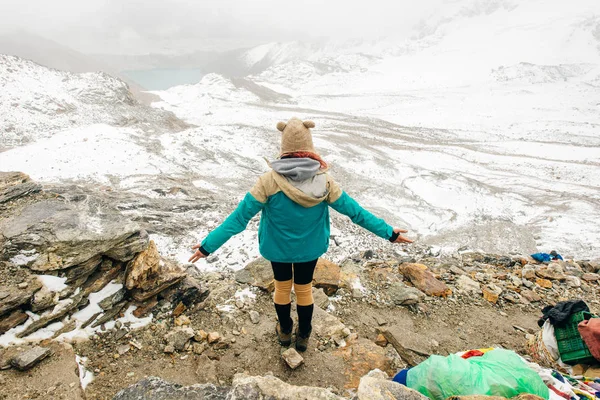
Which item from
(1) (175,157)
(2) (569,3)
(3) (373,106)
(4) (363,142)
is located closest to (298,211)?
(1) (175,157)

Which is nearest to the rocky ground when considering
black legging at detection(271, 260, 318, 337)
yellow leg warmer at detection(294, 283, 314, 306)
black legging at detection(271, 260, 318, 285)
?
black legging at detection(271, 260, 318, 337)

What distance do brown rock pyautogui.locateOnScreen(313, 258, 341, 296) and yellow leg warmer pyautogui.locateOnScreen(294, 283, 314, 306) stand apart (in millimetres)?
1722

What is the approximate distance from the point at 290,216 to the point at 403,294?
3090mm

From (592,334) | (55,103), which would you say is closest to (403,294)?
(592,334)

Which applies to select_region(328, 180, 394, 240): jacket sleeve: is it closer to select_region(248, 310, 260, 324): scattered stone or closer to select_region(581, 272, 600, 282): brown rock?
select_region(248, 310, 260, 324): scattered stone

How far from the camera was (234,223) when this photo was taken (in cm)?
281

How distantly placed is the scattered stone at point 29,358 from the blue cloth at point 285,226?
161 centimetres

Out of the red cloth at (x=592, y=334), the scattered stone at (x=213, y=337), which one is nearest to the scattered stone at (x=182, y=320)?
the scattered stone at (x=213, y=337)

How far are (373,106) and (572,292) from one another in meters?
42.6

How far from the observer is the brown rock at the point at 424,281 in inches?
207

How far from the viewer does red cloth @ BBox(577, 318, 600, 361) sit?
3.21 metres

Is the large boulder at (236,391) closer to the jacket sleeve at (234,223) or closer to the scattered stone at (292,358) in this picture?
the jacket sleeve at (234,223)

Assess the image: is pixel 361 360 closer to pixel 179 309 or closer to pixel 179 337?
pixel 179 337

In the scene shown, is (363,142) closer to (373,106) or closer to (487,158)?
(487,158)
